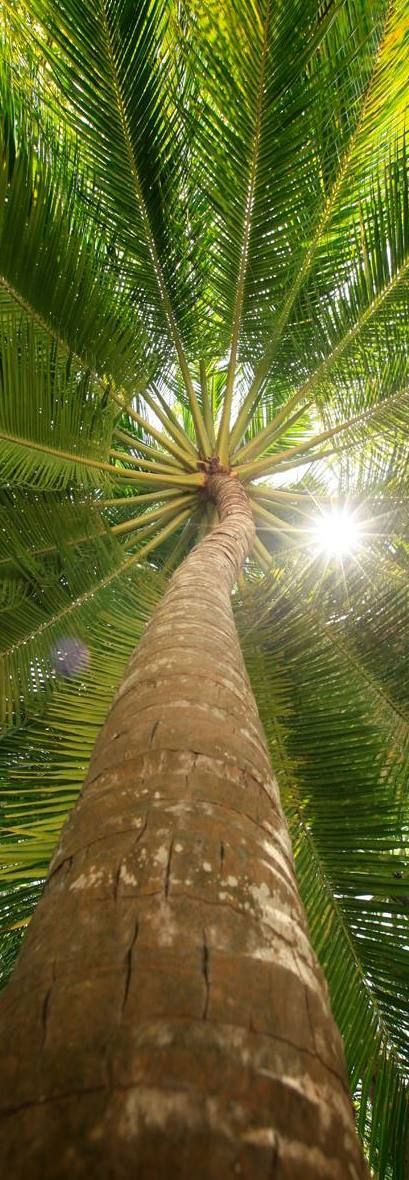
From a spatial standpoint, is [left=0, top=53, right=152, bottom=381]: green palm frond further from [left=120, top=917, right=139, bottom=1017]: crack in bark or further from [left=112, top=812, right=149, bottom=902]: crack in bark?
[left=120, top=917, right=139, bottom=1017]: crack in bark

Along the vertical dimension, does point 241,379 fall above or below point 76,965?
above

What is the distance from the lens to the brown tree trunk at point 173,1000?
1.54 ft

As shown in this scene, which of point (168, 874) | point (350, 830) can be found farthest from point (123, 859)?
point (350, 830)

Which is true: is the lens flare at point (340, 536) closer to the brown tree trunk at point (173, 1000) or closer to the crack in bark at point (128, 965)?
the brown tree trunk at point (173, 1000)

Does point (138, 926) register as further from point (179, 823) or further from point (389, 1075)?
point (389, 1075)

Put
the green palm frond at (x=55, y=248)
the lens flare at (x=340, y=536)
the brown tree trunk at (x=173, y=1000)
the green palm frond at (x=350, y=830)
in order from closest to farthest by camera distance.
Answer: the brown tree trunk at (x=173, y=1000)
the green palm frond at (x=350, y=830)
the green palm frond at (x=55, y=248)
the lens flare at (x=340, y=536)

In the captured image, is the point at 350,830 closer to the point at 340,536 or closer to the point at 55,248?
the point at 340,536

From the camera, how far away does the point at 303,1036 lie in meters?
0.59

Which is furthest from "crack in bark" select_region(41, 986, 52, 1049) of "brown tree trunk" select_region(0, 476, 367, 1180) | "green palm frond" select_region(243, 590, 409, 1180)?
"green palm frond" select_region(243, 590, 409, 1180)

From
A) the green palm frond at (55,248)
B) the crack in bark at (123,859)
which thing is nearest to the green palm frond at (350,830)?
the green palm frond at (55,248)

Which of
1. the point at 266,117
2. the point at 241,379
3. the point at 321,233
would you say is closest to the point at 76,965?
the point at 266,117

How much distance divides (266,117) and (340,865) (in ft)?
11.3

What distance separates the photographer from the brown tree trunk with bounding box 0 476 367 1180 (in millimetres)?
469

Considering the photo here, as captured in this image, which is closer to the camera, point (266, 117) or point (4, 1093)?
point (4, 1093)
